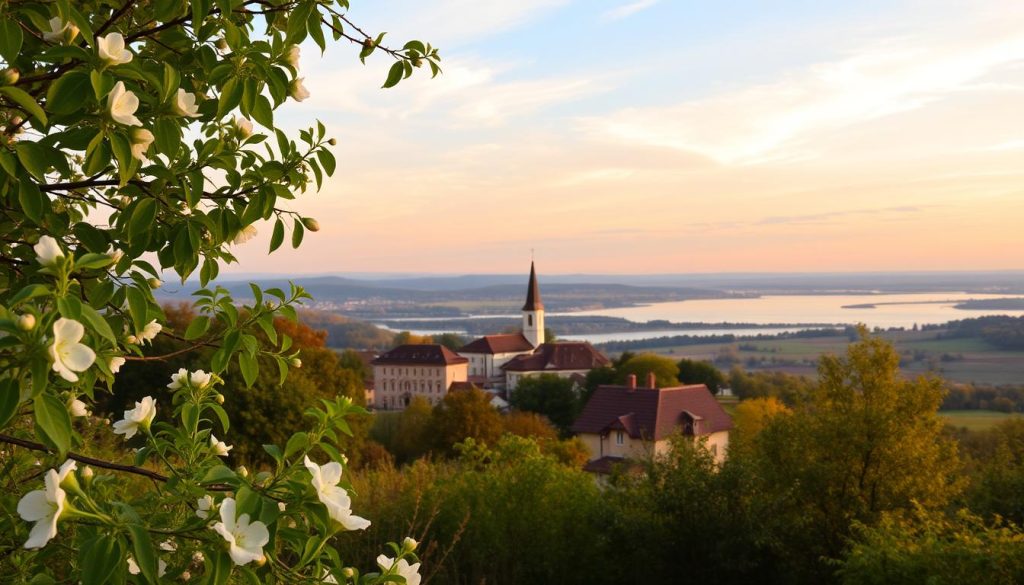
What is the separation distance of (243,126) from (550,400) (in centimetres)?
4784

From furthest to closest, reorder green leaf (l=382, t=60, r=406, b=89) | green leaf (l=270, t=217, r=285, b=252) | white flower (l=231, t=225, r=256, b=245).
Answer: green leaf (l=382, t=60, r=406, b=89) < white flower (l=231, t=225, r=256, b=245) < green leaf (l=270, t=217, r=285, b=252)

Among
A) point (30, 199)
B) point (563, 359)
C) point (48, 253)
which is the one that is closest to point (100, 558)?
point (48, 253)

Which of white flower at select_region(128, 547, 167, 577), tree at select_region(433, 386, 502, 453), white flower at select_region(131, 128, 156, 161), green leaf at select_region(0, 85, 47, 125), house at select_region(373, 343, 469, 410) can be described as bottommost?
house at select_region(373, 343, 469, 410)

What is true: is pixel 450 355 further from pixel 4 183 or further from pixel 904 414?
pixel 4 183

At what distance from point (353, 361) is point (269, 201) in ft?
177

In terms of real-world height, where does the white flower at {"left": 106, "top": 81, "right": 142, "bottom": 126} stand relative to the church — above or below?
above

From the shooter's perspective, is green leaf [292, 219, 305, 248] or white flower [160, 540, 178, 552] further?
green leaf [292, 219, 305, 248]

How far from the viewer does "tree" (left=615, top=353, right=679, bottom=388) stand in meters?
51.5

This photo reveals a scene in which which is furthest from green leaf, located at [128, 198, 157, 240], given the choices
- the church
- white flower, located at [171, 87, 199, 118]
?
the church

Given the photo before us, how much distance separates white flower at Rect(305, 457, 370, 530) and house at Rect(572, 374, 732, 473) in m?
32.2

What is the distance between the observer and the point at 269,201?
80.0 inches

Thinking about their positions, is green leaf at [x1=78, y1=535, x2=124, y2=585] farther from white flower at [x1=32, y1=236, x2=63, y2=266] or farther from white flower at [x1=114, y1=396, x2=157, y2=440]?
white flower at [x1=114, y1=396, x2=157, y2=440]

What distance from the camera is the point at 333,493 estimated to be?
1.55 meters

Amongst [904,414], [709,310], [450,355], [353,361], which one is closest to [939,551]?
[904,414]
